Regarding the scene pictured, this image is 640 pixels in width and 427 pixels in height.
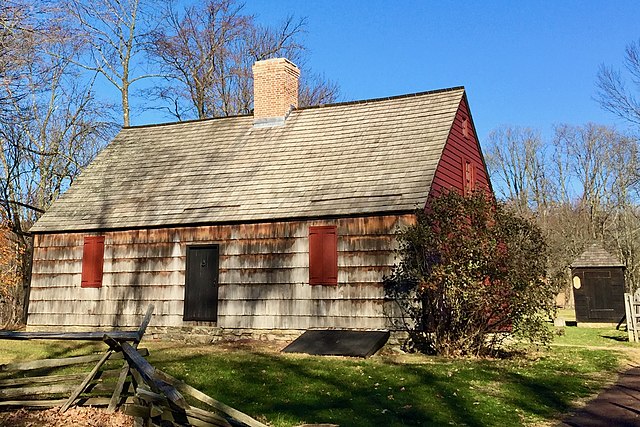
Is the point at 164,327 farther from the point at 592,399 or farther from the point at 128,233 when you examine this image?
the point at 592,399

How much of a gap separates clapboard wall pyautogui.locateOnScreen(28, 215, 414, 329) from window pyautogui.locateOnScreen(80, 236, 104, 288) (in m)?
0.20

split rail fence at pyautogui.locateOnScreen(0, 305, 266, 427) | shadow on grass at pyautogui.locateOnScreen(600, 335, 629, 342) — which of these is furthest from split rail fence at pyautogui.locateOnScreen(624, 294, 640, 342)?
split rail fence at pyautogui.locateOnScreen(0, 305, 266, 427)

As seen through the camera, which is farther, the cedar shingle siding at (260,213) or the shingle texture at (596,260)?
the shingle texture at (596,260)

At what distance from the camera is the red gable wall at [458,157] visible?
17.4 meters

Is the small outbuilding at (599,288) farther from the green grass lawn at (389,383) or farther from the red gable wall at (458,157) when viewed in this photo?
the green grass lawn at (389,383)

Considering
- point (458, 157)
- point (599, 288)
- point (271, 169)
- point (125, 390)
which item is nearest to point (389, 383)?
point (125, 390)

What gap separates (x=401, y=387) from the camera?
10.4m

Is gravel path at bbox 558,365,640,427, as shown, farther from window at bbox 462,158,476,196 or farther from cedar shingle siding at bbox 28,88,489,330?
window at bbox 462,158,476,196

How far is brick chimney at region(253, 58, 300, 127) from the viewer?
2112 centimetres

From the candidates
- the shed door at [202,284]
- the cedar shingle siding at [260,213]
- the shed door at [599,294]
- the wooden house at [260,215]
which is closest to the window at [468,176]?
the wooden house at [260,215]

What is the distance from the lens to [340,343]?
14.6 m

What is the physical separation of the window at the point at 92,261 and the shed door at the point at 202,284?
3.34m

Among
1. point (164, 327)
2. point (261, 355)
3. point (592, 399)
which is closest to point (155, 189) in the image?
point (164, 327)

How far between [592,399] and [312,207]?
29.0 feet
